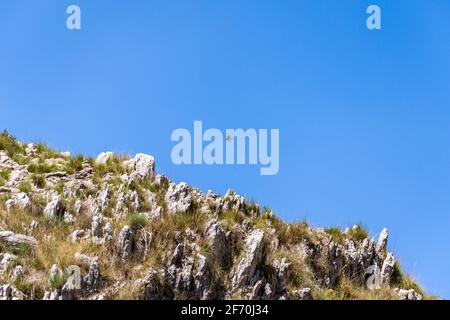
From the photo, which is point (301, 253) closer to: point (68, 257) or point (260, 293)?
point (260, 293)

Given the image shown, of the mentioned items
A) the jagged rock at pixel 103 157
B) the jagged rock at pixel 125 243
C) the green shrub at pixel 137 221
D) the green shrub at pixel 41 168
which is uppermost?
the jagged rock at pixel 103 157

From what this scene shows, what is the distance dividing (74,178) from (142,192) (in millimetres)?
3922

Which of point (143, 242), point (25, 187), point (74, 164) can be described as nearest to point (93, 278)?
point (143, 242)

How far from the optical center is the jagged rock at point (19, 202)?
27297 mm

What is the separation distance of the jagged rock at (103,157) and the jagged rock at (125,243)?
8.61m

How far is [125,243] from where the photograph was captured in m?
25.0

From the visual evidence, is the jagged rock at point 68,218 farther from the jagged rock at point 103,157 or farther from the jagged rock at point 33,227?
the jagged rock at point 103,157

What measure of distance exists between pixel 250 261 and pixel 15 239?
8535mm

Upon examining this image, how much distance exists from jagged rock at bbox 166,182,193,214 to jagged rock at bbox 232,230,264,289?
293 centimetres

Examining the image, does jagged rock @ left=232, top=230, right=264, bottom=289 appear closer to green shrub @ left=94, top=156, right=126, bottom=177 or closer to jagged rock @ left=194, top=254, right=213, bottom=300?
jagged rock @ left=194, top=254, right=213, bottom=300

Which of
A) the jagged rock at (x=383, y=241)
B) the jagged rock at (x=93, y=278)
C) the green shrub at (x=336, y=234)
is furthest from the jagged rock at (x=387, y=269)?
the jagged rock at (x=93, y=278)

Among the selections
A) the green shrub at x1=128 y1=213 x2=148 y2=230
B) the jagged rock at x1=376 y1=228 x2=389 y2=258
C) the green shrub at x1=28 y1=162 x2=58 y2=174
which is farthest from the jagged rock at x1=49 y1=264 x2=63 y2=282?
the jagged rock at x1=376 y1=228 x2=389 y2=258
